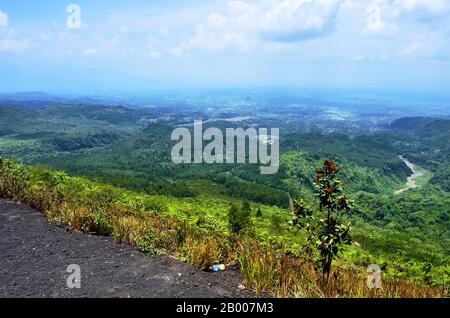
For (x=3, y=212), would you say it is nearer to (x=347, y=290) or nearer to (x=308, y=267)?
(x=308, y=267)

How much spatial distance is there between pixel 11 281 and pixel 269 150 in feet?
579

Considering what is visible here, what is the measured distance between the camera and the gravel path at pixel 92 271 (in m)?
6.59

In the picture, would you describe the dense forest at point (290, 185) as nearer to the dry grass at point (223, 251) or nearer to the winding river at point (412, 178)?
the winding river at point (412, 178)

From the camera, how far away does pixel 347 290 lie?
643cm

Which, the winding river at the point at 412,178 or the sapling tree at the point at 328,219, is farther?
the winding river at the point at 412,178

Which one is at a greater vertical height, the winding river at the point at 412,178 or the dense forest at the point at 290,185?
the dense forest at the point at 290,185

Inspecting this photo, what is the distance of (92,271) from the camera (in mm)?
7363

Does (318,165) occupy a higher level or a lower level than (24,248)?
lower

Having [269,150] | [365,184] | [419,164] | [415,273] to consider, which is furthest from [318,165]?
[415,273]

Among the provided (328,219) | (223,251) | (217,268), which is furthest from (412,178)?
(217,268)

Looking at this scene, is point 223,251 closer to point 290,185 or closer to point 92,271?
point 92,271

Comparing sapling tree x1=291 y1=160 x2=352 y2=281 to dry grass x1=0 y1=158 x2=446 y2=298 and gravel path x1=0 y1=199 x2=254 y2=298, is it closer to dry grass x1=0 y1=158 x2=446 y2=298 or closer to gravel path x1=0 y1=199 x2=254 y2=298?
dry grass x1=0 y1=158 x2=446 y2=298
